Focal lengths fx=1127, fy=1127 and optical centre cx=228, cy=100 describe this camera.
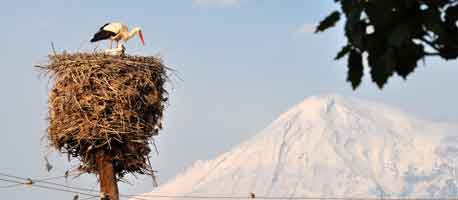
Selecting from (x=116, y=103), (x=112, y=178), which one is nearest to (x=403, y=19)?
(x=116, y=103)

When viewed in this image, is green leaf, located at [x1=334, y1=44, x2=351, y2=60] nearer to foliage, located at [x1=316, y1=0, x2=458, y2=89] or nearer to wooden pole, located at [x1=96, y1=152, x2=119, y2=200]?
foliage, located at [x1=316, y1=0, x2=458, y2=89]

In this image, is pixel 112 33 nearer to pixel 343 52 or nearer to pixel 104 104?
pixel 104 104

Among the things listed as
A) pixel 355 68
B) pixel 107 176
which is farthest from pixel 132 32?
pixel 355 68

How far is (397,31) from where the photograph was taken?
285cm

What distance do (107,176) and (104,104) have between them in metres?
1.14

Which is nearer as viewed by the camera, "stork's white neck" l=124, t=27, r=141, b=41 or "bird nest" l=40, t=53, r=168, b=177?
"bird nest" l=40, t=53, r=168, b=177

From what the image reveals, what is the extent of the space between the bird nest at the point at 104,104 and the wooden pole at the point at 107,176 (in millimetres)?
72

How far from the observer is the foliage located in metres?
2.88

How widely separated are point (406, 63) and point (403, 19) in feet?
0.44

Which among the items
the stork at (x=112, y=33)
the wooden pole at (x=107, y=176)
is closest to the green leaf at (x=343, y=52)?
the wooden pole at (x=107, y=176)

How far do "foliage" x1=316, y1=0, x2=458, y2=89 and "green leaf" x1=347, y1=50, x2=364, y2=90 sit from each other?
0.05 m

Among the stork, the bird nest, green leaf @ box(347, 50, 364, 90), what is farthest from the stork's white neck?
green leaf @ box(347, 50, 364, 90)

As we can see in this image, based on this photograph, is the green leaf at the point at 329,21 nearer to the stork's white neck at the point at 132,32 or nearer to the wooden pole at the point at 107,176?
the wooden pole at the point at 107,176

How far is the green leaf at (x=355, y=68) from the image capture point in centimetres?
305
